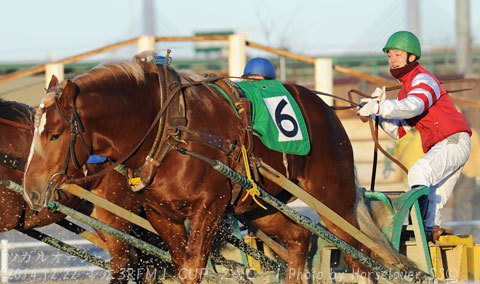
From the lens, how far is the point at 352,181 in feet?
18.8

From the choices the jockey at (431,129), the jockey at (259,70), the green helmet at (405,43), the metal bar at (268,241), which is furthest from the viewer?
the jockey at (259,70)

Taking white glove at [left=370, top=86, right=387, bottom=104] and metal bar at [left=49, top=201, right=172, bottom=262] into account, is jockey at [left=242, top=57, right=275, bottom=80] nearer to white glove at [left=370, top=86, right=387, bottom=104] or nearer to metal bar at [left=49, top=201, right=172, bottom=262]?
white glove at [left=370, top=86, right=387, bottom=104]

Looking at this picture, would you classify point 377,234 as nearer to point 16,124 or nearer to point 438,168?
point 438,168

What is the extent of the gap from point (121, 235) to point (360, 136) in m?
8.03

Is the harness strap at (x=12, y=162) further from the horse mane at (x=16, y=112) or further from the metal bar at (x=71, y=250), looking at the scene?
the metal bar at (x=71, y=250)

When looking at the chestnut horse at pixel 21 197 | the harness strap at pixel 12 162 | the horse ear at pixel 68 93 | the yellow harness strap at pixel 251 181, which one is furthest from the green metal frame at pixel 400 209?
the harness strap at pixel 12 162

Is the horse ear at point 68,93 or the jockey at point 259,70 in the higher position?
the horse ear at point 68,93

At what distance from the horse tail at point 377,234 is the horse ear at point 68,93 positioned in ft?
7.99

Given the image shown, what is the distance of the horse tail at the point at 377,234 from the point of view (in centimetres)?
550

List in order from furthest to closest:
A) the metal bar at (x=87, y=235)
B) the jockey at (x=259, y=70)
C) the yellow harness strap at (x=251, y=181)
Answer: the jockey at (x=259, y=70)
the metal bar at (x=87, y=235)
the yellow harness strap at (x=251, y=181)

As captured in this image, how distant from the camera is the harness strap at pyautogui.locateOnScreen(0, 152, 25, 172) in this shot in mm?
5645

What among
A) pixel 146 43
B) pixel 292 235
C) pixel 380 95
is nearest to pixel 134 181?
pixel 292 235

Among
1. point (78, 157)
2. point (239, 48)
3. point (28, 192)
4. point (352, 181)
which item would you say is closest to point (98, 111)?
point (78, 157)

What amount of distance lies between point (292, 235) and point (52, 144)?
220 centimetres
